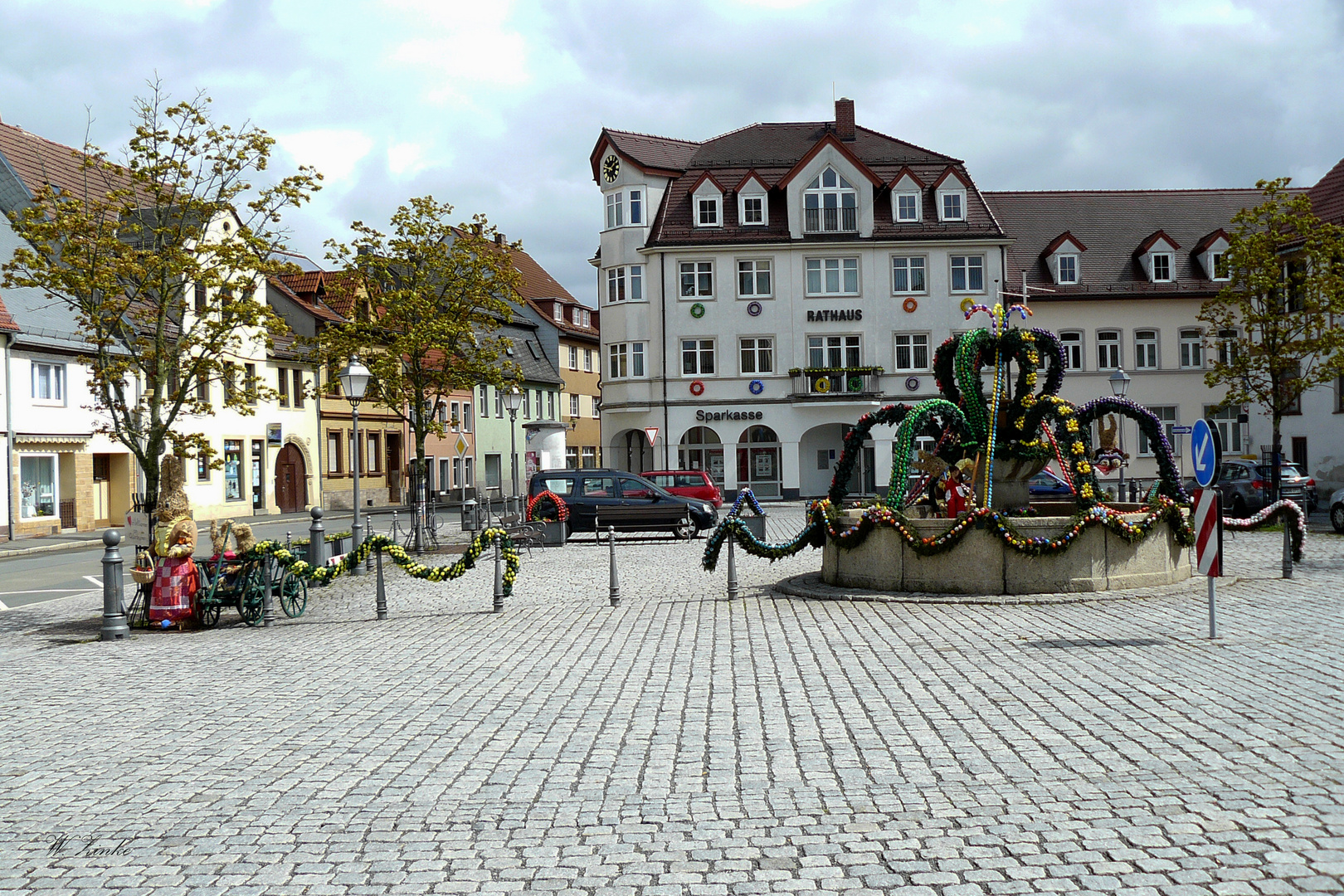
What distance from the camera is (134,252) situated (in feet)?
48.1

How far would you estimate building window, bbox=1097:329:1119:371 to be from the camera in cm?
5116

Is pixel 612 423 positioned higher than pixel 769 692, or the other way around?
pixel 612 423

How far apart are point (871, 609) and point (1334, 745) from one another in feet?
23.1

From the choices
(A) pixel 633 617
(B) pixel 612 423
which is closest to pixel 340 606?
(A) pixel 633 617

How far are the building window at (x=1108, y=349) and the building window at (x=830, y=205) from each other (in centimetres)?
1201

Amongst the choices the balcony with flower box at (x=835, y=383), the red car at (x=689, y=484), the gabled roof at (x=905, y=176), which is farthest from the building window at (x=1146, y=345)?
the red car at (x=689, y=484)

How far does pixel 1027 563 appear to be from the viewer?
14.2 meters

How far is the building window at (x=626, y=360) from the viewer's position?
4828 centimetres

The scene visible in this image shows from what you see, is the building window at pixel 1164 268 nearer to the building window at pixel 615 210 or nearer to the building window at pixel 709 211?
the building window at pixel 709 211

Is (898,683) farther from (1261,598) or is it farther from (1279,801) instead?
(1261,598)

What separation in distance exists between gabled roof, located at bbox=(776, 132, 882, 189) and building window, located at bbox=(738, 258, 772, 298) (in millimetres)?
3342

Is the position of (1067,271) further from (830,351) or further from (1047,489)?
(1047,489)

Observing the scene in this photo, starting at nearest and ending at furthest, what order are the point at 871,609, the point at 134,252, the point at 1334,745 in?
the point at 1334,745 < the point at 871,609 < the point at 134,252

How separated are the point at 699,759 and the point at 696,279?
41.9 meters
